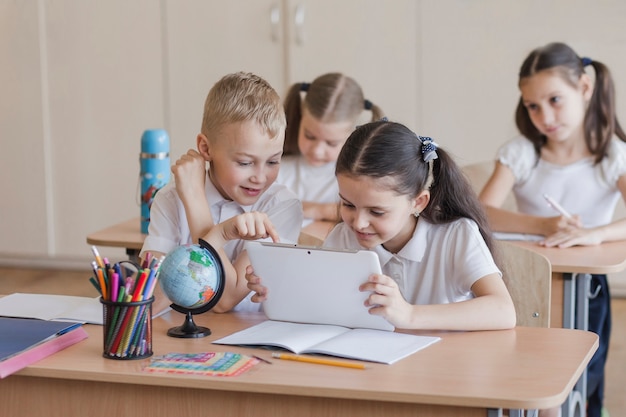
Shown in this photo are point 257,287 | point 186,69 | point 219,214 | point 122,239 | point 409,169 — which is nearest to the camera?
point 257,287

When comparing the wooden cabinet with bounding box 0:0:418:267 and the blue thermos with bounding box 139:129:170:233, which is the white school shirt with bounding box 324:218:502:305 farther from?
the wooden cabinet with bounding box 0:0:418:267

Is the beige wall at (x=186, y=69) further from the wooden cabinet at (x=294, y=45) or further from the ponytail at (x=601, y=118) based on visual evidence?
the ponytail at (x=601, y=118)

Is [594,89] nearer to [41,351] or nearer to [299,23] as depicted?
[299,23]

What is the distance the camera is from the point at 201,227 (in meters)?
2.09

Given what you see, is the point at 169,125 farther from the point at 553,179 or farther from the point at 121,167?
the point at 553,179

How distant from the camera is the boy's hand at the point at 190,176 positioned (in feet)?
6.92

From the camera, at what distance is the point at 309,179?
3.55 m

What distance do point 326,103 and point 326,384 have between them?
2016mm

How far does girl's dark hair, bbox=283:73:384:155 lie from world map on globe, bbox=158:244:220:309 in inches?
67.2

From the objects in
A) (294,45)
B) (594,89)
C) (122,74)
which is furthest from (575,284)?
(122,74)

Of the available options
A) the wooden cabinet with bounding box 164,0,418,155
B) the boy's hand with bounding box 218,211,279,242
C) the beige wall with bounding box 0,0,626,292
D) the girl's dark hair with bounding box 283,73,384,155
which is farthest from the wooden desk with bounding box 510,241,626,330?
the wooden cabinet with bounding box 164,0,418,155

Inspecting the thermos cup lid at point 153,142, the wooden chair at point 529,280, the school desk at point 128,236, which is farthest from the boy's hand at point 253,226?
the thermos cup lid at point 153,142

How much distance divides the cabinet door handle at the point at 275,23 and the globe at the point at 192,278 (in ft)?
9.89

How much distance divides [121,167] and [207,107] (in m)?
2.91
